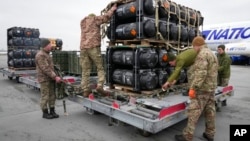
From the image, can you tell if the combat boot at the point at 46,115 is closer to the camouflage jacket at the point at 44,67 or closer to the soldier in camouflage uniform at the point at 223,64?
the camouflage jacket at the point at 44,67

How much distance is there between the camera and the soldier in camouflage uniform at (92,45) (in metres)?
5.03

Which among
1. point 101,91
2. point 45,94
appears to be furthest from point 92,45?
point 45,94

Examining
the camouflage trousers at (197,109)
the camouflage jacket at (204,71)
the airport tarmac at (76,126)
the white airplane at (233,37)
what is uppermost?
the white airplane at (233,37)

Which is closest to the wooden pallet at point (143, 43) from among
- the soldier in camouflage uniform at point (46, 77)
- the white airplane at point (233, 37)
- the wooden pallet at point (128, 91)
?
the wooden pallet at point (128, 91)

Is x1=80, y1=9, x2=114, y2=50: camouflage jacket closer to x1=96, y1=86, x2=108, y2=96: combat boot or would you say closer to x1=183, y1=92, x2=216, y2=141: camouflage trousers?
x1=96, y1=86, x2=108, y2=96: combat boot

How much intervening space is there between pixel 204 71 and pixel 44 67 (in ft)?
11.3

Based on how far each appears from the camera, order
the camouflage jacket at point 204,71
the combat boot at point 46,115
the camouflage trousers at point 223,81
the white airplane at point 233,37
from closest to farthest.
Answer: the camouflage jacket at point 204,71
the combat boot at point 46,115
the camouflage trousers at point 223,81
the white airplane at point 233,37

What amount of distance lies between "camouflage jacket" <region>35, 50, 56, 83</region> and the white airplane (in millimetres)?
18192

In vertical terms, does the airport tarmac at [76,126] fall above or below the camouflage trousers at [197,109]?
below

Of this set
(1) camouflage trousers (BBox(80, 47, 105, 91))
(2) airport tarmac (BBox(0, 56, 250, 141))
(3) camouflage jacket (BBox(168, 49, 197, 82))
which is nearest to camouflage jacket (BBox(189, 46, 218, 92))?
(3) camouflage jacket (BBox(168, 49, 197, 82))

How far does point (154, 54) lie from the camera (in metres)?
4.84

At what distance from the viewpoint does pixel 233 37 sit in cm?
2106

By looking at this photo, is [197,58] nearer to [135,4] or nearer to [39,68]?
[135,4]

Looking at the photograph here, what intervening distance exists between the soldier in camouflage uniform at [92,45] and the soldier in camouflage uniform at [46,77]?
0.68m
